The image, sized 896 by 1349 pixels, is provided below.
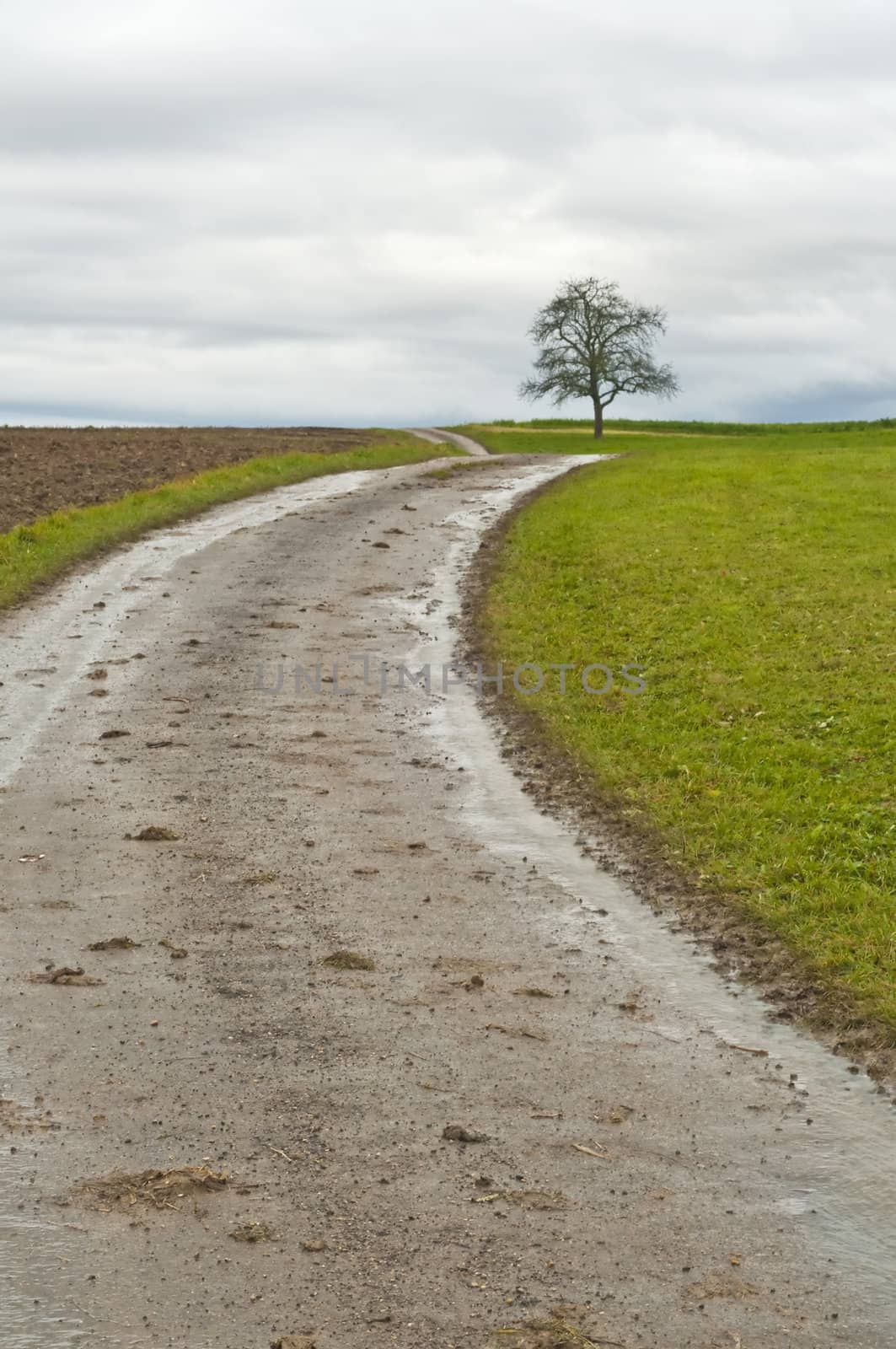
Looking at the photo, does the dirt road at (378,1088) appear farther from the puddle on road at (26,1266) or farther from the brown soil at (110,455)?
the brown soil at (110,455)

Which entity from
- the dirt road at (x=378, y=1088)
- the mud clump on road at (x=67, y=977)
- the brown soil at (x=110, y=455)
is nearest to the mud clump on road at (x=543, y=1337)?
the dirt road at (x=378, y=1088)

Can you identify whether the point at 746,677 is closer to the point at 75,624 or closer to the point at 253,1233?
the point at 75,624

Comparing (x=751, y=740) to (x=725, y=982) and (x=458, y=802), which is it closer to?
→ (x=458, y=802)

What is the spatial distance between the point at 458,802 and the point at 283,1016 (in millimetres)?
4075

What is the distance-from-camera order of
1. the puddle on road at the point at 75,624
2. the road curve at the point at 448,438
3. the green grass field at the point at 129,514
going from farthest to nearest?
the road curve at the point at 448,438
the green grass field at the point at 129,514
the puddle on road at the point at 75,624

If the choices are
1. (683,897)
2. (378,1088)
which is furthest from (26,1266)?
(683,897)

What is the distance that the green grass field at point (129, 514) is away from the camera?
2086 centimetres

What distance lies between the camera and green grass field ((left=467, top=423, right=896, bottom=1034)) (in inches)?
351

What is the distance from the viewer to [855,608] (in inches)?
681

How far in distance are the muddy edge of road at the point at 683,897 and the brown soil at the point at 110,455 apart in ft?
49.2

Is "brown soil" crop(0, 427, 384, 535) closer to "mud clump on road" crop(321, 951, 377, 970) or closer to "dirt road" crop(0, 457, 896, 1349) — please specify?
"dirt road" crop(0, 457, 896, 1349)

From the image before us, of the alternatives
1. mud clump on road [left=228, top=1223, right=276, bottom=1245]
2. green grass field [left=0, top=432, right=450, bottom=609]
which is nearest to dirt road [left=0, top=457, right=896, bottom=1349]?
mud clump on road [left=228, top=1223, right=276, bottom=1245]

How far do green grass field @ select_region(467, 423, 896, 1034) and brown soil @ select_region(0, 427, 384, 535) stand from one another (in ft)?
33.6

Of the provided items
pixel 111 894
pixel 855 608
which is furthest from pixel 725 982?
pixel 855 608
